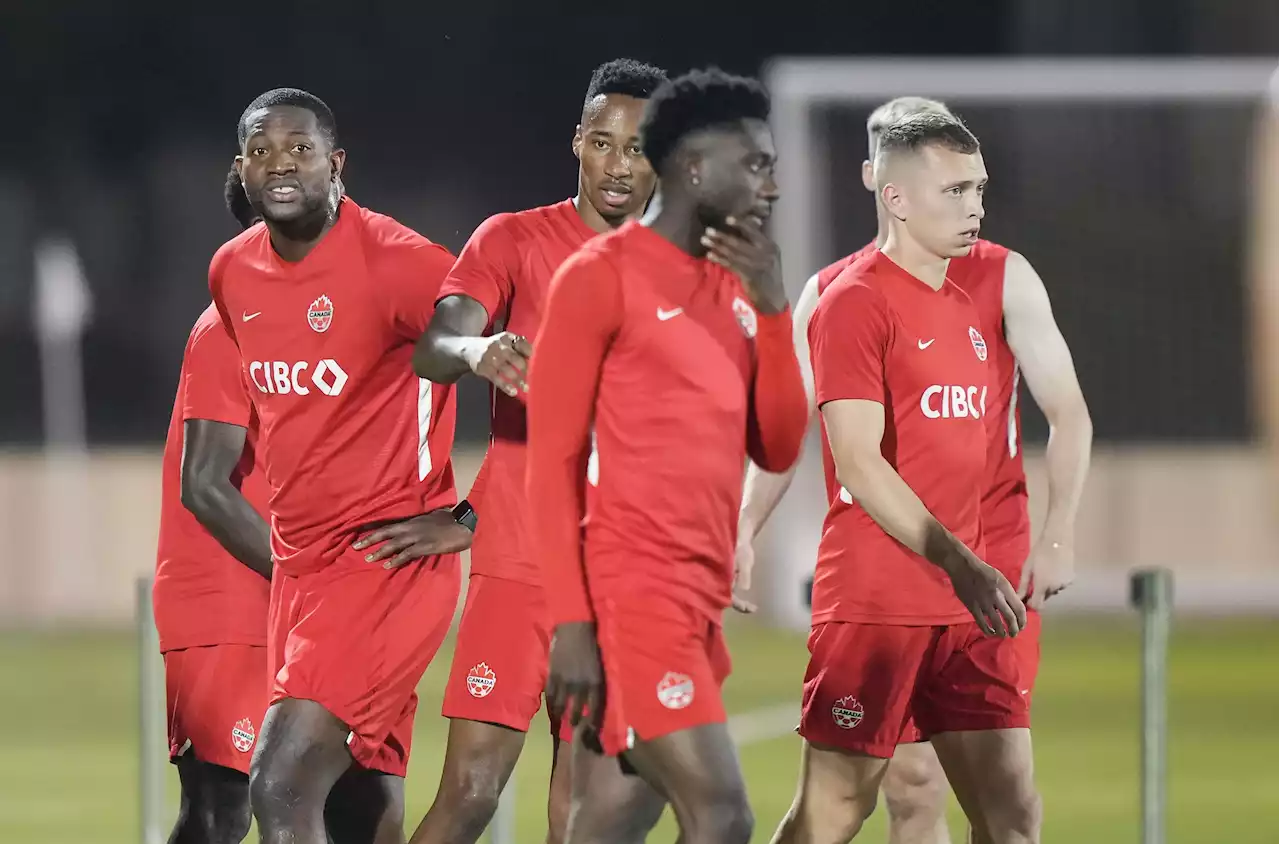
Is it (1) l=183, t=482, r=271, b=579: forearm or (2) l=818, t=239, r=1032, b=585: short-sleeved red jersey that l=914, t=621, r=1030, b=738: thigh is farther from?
(1) l=183, t=482, r=271, b=579: forearm

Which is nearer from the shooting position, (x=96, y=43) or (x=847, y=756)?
Result: (x=847, y=756)

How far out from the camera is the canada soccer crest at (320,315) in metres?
5.47

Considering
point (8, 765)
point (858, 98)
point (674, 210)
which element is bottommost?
point (8, 765)

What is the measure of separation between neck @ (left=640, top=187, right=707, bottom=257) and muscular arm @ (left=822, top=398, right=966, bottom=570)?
1063 millimetres

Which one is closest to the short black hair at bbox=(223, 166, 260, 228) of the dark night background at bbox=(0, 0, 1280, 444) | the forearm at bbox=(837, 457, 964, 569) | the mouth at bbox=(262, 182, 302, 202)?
the mouth at bbox=(262, 182, 302, 202)

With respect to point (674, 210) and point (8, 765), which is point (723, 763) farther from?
point (8, 765)

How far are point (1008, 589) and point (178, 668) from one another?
2.37 m

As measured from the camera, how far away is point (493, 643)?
5359mm

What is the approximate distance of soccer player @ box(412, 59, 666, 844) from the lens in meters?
5.32

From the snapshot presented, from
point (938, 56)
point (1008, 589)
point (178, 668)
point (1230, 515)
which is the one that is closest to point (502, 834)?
point (178, 668)

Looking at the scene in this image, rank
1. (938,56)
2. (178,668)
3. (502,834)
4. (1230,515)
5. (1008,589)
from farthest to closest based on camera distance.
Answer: (938,56) < (1230,515) < (502,834) < (178,668) < (1008,589)

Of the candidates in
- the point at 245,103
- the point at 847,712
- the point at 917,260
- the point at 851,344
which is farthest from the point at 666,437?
the point at 245,103

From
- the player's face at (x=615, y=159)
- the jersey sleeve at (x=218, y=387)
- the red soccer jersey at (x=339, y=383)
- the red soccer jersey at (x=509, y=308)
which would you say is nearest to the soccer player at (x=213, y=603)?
the jersey sleeve at (x=218, y=387)

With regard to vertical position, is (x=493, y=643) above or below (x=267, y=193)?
below
